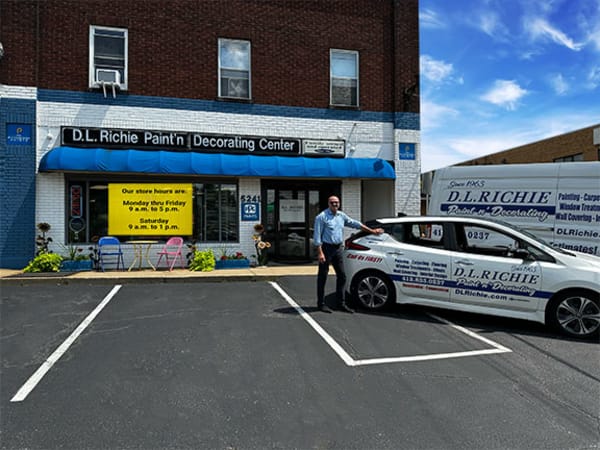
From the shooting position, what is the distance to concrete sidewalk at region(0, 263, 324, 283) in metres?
8.66

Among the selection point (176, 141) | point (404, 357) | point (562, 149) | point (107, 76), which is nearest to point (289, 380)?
point (404, 357)

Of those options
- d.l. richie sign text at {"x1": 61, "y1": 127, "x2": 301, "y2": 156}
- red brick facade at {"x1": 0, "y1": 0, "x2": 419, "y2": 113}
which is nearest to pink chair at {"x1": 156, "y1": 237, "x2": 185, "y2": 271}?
d.l. richie sign text at {"x1": 61, "y1": 127, "x2": 301, "y2": 156}

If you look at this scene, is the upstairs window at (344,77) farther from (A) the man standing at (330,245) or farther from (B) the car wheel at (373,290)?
(B) the car wheel at (373,290)

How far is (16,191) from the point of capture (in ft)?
32.0

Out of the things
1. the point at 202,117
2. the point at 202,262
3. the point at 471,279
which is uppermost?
the point at 202,117

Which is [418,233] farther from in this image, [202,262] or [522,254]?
[202,262]

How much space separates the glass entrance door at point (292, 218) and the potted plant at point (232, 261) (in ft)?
4.01

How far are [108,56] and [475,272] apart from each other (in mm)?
10553

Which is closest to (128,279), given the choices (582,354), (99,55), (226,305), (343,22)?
(226,305)

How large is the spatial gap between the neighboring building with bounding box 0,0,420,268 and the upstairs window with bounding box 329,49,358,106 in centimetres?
4

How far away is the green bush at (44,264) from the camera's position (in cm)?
923

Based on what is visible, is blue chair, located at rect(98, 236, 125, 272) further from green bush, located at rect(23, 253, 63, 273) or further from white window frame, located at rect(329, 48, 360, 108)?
white window frame, located at rect(329, 48, 360, 108)

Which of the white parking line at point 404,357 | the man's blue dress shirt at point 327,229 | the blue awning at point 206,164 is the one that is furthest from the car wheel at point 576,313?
the blue awning at point 206,164

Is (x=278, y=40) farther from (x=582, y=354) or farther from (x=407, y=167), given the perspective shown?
(x=582, y=354)
